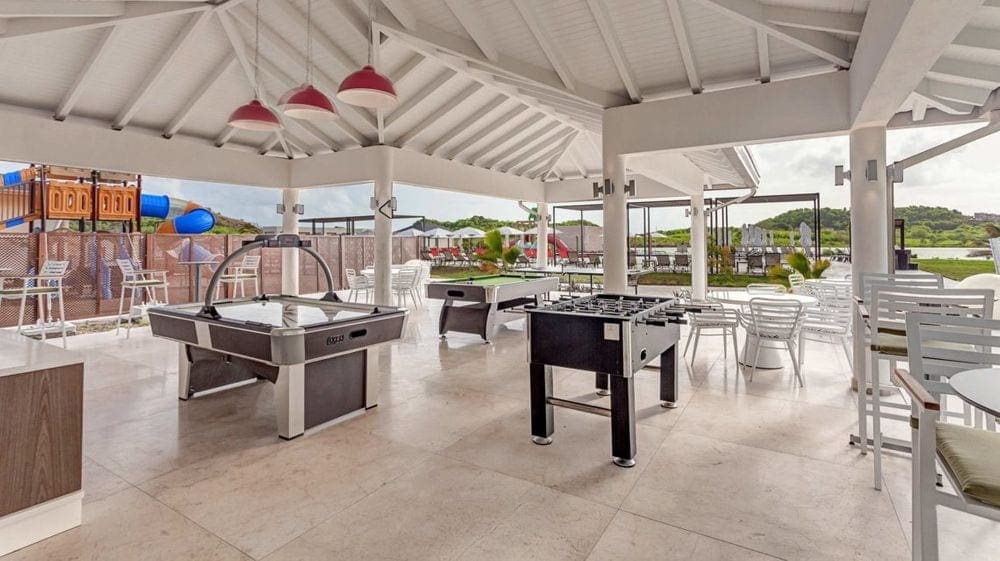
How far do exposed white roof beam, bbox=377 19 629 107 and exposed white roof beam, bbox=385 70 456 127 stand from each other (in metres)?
1.25

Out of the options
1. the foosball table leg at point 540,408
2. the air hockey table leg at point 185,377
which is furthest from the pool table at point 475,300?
the air hockey table leg at point 185,377

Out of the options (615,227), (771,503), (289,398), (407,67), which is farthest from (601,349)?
(407,67)

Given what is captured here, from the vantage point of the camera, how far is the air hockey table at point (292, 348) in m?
3.24

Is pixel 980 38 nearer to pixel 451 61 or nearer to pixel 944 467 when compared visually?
pixel 944 467

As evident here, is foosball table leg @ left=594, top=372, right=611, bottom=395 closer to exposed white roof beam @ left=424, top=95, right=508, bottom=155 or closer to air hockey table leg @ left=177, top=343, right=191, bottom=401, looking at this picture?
air hockey table leg @ left=177, top=343, right=191, bottom=401

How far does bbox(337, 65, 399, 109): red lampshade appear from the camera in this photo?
3.72m

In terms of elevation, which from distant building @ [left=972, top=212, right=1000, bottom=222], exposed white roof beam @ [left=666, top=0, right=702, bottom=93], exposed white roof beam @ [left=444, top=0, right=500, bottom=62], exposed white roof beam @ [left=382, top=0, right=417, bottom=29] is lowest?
distant building @ [left=972, top=212, right=1000, bottom=222]

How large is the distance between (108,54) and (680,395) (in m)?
8.25

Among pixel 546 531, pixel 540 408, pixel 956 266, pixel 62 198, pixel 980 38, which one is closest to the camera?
pixel 546 531

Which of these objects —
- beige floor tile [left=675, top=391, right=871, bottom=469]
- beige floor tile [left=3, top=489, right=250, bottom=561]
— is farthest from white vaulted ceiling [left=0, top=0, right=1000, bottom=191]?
beige floor tile [left=3, top=489, right=250, bottom=561]

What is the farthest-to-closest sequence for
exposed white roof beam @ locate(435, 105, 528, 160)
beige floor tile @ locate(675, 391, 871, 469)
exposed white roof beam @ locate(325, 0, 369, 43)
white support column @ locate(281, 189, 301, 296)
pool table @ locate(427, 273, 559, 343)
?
1. white support column @ locate(281, 189, 301, 296)
2. exposed white roof beam @ locate(435, 105, 528, 160)
3. pool table @ locate(427, 273, 559, 343)
4. exposed white roof beam @ locate(325, 0, 369, 43)
5. beige floor tile @ locate(675, 391, 871, 469)

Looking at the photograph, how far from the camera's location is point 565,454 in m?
3.17

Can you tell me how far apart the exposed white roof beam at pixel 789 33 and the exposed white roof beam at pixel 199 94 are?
6.57m

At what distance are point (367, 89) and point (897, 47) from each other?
11.5 feet
